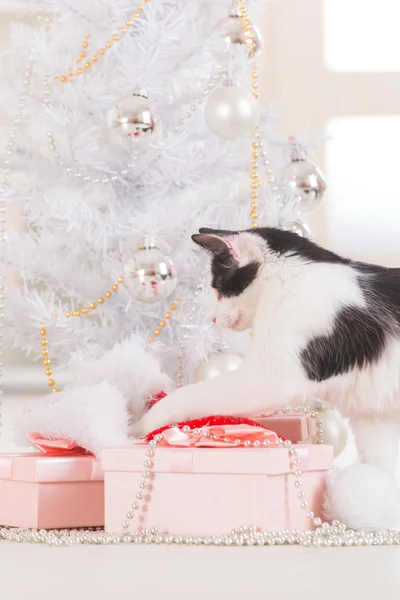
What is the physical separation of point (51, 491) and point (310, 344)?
34 centimetres

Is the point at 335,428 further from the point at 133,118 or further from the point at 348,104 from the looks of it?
the point at 348,104

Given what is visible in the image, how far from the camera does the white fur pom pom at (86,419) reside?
3.22 feet

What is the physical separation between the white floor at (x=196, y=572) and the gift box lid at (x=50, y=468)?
8cm

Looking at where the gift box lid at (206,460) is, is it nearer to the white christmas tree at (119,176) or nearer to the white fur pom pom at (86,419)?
the white fur pom pom at (86,419)

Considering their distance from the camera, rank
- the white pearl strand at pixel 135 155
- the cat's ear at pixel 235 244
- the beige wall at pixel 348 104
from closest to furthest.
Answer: the cat's ear at pixel 235 244
the white pearl strand at pixel 135 155
the beige wall at pixel 348 104

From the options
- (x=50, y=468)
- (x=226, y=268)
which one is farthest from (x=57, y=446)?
(x=226, y=268)

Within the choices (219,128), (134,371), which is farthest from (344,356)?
(219,128)

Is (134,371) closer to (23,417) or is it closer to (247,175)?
(23,417)

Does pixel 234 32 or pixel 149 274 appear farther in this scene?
pixel 234 32

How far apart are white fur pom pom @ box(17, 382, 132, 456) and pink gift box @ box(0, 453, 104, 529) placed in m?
0.03

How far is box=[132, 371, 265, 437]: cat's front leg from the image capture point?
96 cm

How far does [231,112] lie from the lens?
4.69ft

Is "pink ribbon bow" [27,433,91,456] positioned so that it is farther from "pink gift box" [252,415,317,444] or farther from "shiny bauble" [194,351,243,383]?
"shiny bauble" [194,351,243,383]

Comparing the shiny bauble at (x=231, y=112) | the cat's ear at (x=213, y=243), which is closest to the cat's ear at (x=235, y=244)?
the cat's ear at (x=213, y=243)
